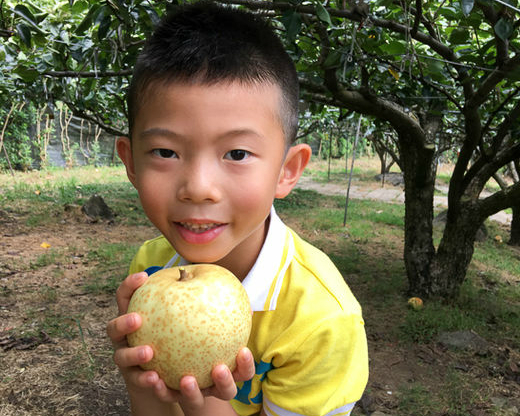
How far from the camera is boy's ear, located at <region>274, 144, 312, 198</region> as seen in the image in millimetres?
1245

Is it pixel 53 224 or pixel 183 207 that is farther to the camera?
pixel 53 224

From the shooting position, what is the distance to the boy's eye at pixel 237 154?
0.98 m

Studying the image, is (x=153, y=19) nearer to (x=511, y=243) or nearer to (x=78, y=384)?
(x=78, y=384)

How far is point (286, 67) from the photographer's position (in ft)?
3.97

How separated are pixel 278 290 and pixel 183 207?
38 cm

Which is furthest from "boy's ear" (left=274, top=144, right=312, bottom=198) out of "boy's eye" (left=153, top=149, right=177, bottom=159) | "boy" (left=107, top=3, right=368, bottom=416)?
"boy's eye" (left=153, top=149, right=177, bottom=159)

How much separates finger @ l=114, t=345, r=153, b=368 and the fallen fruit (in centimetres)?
334

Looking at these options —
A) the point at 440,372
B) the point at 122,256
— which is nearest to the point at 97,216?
the point at 122,256

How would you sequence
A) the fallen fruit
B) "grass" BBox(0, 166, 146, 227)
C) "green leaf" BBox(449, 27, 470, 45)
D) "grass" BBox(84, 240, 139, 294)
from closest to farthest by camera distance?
"green leaf" BBox(449, 27, 470, 45) < the fallen fruit < "grass" BBox(84, 240, 139, 294) < "grass" BBox(0, 166, 146, 227)

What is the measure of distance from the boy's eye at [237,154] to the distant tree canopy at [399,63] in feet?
2.37

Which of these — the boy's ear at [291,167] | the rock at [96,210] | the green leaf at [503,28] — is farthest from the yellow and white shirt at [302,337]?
the rock at [96,210]

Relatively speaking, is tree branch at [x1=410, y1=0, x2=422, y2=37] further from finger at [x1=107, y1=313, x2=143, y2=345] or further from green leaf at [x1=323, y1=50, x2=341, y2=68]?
finger at [x1=107, y1=313, x2=143, y2=345]

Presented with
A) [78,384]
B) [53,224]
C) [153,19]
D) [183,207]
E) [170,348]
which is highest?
[153,19]

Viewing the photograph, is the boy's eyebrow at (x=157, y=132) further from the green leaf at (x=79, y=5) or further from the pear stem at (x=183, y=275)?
the green leaf at (x=79, y=5)
